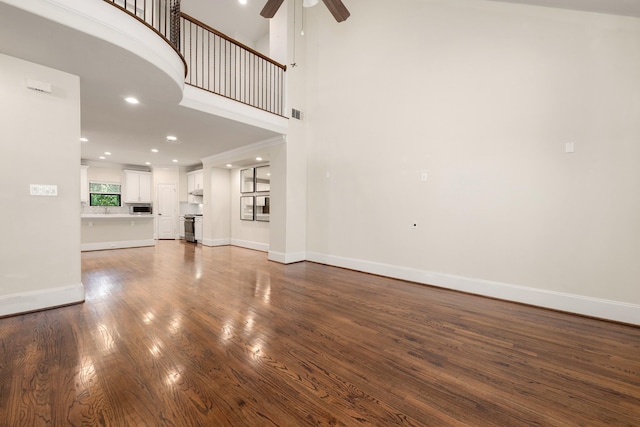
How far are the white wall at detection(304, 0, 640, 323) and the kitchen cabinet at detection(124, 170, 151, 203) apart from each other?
7.70 meters

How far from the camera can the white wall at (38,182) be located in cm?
272

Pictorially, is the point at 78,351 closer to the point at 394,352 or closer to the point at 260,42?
the point at 394,352

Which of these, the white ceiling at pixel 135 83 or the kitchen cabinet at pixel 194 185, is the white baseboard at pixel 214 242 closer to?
the kitchen cabinet at pixel 194 185

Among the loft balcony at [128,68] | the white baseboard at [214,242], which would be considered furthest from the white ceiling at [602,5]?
the white baseboard at [214,242]

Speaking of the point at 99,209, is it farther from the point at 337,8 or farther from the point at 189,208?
the point at 337,8

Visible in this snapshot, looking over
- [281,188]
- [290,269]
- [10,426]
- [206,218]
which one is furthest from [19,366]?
[206,218]

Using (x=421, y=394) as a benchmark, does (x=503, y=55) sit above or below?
above

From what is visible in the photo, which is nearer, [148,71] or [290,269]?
[148,71]

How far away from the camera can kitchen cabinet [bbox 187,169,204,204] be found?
906 cm

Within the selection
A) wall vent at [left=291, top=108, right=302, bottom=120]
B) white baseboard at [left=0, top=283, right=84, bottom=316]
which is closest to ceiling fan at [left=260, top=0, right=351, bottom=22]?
wall vent at [left=291, top=108, right=302, bottom=120]

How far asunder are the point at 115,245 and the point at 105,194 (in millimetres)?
2933

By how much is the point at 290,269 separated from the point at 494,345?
3.38 metres

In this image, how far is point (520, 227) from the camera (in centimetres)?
328

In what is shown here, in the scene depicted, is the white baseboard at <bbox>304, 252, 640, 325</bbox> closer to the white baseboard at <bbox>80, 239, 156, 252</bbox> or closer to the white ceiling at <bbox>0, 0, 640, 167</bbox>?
the white ceiling at <bbox>0, 0, 640, 167</bbox>
